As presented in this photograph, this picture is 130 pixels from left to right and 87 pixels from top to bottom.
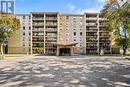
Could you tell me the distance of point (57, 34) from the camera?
9262cm

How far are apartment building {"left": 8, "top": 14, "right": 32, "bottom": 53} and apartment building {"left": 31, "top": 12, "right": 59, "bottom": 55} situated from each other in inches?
80.6

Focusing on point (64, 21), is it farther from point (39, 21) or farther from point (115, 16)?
point (115, 16)

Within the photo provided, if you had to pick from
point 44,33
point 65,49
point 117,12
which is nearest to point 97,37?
point 65,49

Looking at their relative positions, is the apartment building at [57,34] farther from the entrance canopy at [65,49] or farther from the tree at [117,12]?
the tree at [117,12]

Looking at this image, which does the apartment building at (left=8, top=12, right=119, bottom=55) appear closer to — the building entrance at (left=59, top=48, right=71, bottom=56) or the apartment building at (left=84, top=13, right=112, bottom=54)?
the apartment building at (left=84, top=13, right=112, bottom=54)

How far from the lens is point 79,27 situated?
95125 mm

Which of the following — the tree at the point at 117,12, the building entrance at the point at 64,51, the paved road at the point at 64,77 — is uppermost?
the tree at the point at 117,12

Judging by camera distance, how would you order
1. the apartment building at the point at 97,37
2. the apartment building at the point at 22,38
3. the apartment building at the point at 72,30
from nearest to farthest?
the apartment building at the point at 22,38, the apartment building at the point at 97,37, the apartment building at the point at 72,30

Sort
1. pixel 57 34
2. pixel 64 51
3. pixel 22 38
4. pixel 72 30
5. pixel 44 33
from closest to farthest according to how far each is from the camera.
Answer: pixel 64 51 < pixel 44 33 < pixel 57 34 < pixel 22 38 < pixel 72 30

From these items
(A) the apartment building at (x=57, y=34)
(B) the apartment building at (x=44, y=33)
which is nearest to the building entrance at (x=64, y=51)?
(A) the apartment building at (x=57, y=34)

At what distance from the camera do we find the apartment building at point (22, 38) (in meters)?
93.0

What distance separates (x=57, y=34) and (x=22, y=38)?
43.2ft

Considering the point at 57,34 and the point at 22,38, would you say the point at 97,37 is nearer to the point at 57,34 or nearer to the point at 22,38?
the point at 57,34

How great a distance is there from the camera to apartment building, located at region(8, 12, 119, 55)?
9256cm
